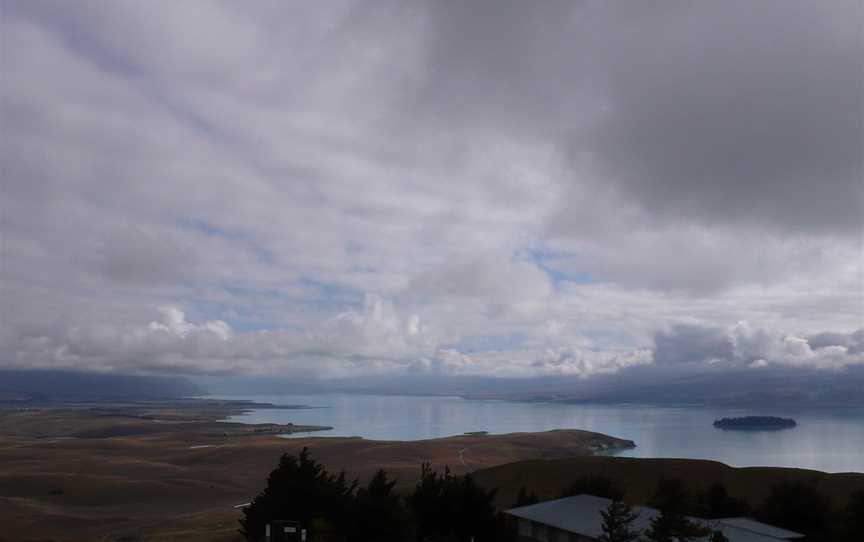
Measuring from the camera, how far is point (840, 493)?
47.2 m

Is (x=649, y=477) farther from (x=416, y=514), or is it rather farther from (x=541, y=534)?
(x=416, y=514)

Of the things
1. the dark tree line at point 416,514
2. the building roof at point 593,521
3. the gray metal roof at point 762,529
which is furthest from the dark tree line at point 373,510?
the gray metal roof at point 762,529

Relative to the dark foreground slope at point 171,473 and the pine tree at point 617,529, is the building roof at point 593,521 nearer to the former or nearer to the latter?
the pine tree at point 617,529

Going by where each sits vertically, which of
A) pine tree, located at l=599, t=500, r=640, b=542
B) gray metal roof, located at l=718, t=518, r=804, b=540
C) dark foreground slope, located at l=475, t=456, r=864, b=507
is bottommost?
dark foreground slope, located at l=475, t=456, r=864, b=507

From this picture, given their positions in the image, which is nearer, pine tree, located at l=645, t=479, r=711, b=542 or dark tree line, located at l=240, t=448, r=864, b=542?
pine tree, located at l=645, t=479, r=711, b=542

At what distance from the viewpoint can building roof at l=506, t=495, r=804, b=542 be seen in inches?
991

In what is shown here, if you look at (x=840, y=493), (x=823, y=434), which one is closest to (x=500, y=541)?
(x=840, y=493)

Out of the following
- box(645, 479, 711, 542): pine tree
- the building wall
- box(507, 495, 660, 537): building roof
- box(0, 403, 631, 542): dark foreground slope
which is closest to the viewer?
box(645, 479, 711, 542): pine tree

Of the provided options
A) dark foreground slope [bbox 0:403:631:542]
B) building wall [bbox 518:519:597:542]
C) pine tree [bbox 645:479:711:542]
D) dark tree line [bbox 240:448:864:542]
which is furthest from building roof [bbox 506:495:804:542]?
dark foreground slope [bbox 0:403:631:542]

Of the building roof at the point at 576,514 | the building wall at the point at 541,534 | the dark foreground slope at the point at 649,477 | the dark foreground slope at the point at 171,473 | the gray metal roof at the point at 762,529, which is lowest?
the dark foreground slope at the point at 171,473

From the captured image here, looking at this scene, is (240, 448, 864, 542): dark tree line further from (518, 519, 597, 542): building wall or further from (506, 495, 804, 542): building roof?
(518, 519, 597, 542): building wall

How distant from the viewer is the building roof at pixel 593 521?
25.2m

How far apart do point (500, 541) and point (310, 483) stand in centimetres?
777

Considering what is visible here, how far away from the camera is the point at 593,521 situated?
89.5ft
